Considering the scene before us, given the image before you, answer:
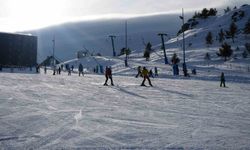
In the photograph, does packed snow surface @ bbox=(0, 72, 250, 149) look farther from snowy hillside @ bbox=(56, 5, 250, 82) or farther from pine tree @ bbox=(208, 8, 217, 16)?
pine tree @ bbox=(208, 8, 217, 16)

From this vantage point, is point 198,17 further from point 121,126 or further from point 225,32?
point 121,126

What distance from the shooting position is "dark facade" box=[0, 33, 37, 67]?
74719mm

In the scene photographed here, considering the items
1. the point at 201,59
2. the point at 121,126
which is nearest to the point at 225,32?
the point at 201,59

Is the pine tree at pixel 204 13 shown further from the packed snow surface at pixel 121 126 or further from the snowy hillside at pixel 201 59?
the packed snow surface at pixel 121 126

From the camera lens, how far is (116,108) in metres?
12.1

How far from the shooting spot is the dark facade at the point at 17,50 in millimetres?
74719

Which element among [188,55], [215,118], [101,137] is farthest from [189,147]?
[188,55]

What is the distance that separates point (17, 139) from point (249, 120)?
5912 mm

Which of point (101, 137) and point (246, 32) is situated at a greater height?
point (246, 32)

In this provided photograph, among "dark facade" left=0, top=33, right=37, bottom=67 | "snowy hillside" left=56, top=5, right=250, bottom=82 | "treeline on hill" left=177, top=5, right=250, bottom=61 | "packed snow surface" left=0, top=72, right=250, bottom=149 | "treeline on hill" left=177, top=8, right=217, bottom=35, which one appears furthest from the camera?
"treeline on hill" left=177, top=8, right=217, bottom=35

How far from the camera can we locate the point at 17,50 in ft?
251

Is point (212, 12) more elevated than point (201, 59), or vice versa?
point (212, 12)

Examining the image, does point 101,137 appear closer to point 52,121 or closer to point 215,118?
point 52,121

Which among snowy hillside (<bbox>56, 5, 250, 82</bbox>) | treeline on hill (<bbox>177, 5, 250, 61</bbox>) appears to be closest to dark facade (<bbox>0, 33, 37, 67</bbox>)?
snowy hillside (<bbox>56, 5, 250, 82</bbox>)
